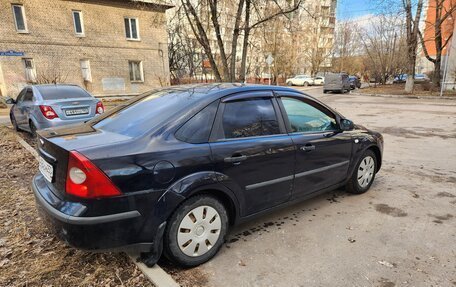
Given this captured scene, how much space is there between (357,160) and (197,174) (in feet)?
8.47

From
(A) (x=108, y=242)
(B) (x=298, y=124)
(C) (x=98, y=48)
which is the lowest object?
(A) (x=108, y=242)

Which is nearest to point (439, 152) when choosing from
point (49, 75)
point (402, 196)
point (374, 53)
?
point (402, 196)

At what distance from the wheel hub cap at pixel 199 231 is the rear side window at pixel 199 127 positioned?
61 cm

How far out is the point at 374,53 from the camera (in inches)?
1236

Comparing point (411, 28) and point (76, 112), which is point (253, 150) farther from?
point (411, 28)

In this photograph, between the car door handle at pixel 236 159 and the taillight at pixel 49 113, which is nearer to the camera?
the car door handle at pixel 236 159

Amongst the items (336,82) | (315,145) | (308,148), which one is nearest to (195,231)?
(308,148)

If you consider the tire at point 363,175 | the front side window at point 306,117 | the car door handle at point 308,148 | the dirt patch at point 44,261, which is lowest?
the dirt patch at point 44,261

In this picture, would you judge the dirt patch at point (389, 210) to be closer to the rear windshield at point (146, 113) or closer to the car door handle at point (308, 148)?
the car door handle at point (308, 148)

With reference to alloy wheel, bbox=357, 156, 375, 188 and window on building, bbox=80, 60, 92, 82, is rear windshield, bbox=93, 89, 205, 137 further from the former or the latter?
window on building, bbox=80, 60, 92, 82

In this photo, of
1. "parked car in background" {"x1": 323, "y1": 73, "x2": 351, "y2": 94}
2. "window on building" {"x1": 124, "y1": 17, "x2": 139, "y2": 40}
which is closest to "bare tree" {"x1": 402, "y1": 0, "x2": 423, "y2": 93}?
"parked car in background" {"x1": 323, "y1": 73, "x2": 351, "y2": 94}

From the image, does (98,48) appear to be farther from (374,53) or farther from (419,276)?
(374,53)

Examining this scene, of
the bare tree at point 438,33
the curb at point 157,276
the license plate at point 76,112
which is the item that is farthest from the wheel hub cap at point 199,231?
the bare tree at point 438,33

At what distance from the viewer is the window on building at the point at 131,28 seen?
889 inches
